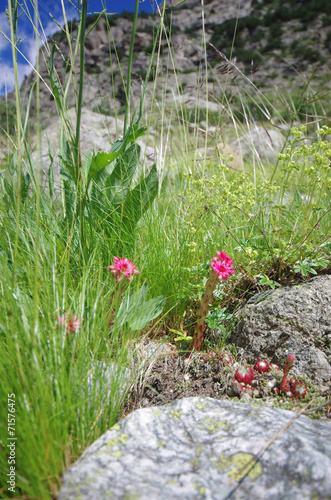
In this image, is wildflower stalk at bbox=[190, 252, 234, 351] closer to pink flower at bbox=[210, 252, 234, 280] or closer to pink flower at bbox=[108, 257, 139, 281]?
pink flower at bbox=[210, 252, 234, 280]

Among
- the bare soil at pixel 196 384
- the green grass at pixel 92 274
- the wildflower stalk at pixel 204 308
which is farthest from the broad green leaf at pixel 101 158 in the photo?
the bare soil at pixel 196 384

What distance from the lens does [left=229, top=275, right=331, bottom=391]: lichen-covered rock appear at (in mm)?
1260

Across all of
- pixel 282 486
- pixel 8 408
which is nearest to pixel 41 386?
pixel 8 408

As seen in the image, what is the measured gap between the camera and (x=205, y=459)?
2.39 ft

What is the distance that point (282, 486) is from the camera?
656 millimetres

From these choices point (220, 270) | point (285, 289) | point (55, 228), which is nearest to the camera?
point (220, 270)

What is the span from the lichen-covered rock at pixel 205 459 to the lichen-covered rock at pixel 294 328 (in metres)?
0.39

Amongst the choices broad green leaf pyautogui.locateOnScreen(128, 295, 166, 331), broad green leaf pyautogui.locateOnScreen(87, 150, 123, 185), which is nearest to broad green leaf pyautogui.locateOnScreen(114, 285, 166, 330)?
broad green leaf pyautogui.locateOnScreen(128, 295, 166, 331)

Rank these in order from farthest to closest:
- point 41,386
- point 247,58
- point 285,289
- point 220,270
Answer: point 247,58 → point 285,289 → point 220,270 → point 41,386

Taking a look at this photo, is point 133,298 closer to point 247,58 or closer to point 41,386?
point 41,386

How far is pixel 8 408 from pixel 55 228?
0.97m

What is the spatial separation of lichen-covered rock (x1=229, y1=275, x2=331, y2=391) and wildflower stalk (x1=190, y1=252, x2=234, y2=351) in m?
0.20

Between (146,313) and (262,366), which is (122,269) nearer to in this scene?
(146,313)

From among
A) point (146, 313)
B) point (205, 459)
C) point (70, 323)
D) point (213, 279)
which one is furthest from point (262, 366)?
point (70, 323)
